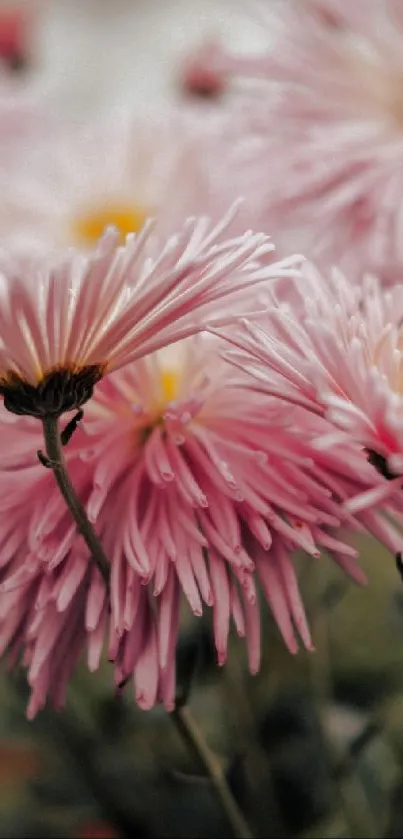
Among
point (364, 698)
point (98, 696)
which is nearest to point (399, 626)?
point (364, 698)

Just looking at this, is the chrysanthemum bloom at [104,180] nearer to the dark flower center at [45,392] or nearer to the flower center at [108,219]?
the flower center at [108,219]

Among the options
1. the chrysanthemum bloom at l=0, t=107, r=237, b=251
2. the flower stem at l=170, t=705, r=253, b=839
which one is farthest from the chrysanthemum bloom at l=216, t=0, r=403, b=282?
the flower stem at l=170, t=705, r=253, b=839

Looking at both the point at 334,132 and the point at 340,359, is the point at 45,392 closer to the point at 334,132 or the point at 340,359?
the point at 340,359

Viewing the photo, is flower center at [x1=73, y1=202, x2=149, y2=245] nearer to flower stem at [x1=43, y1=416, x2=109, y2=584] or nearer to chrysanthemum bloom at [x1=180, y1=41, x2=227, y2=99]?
chrysanthemum bloom at [x1=180, y1=41, x2=227, y2=99]

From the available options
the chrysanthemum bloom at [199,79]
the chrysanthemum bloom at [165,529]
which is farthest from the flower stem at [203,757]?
the chrysanthemum bloom at [199,79]

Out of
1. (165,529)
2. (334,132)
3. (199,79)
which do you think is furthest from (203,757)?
(199,79)

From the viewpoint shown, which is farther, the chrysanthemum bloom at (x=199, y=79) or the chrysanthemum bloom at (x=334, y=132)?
the chrysanthemum bloom at (x=199, y=79)
